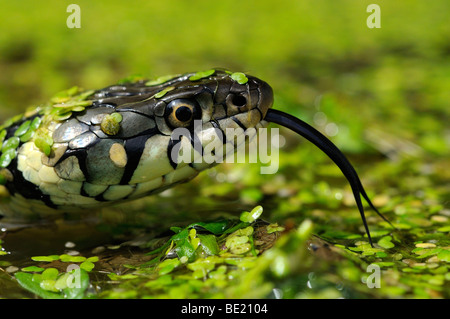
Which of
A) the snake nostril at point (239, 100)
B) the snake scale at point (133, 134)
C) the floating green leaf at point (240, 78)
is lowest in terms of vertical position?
the snake scale at point (133, 134)

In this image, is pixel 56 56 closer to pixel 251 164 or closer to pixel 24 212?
pixel 251 164

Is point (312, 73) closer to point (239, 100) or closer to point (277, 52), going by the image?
point (277, 52)

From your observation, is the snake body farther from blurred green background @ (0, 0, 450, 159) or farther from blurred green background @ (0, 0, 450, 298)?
blurred green background @ (0, 0, 450, 159)

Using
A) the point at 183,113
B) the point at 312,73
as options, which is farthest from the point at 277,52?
the point at 183,113

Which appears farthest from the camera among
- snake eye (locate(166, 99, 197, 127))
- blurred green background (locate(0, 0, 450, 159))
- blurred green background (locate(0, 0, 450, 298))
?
blurred green background (locate(0, 0, 450, 159))

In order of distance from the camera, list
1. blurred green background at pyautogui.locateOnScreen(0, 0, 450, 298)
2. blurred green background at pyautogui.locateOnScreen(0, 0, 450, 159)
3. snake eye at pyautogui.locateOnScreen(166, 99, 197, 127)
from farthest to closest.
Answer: blurred green background at pyautogui.locateOnScreen(0, 0, 450, 159)
blurred green background at pyautogui.locateOnScreen(0, 0, 450, 298)
snake eye at pyautogui.locateOnScreen(166, 99, 197, 127)

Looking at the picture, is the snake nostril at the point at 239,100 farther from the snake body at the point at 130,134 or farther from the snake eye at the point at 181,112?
the snake eye at the point at 181,112

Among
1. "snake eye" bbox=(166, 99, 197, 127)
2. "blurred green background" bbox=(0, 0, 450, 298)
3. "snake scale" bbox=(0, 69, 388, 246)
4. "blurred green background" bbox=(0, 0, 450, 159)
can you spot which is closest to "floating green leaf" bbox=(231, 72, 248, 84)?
"snake scale" bbox=(0, 69, 388, 246)

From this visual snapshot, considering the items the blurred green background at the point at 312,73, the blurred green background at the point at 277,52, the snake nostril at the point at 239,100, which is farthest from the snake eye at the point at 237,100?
the blurred green background at the point at 277,52

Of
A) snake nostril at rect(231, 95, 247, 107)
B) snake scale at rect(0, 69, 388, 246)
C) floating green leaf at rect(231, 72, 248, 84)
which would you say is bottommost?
snake scale at rect(0, 69, 388, 246)
